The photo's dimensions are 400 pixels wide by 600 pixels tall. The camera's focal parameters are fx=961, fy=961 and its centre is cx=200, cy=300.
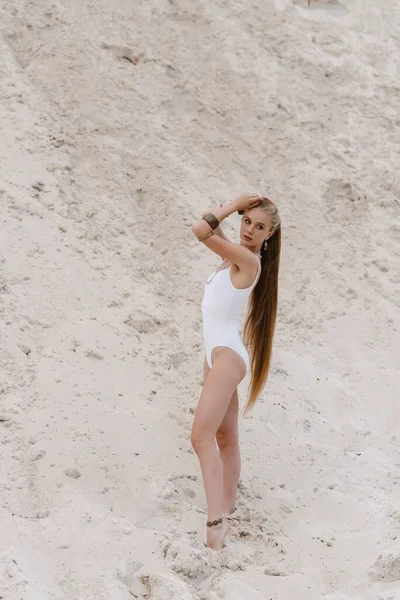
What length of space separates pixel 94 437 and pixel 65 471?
292mm

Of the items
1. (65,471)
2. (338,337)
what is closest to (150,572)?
(65,471)

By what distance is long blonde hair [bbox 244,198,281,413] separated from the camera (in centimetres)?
461

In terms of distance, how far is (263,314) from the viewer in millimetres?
4715

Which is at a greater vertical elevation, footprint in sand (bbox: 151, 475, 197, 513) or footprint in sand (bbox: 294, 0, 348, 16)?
footprint in sand (bbox: 294, 0, 348, 16)

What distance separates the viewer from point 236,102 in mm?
7559

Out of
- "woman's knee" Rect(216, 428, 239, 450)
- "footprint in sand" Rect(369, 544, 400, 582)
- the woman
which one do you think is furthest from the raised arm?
"footprint in sand" Rect(369, 544, 400, 582)

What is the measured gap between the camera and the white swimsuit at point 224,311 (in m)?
4.42

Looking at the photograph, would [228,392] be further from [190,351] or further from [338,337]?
[338,337]

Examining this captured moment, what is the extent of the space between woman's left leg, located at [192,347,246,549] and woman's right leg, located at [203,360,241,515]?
25 centimetres

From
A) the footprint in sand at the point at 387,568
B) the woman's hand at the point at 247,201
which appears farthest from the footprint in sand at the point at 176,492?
the woman's hand at the point at 247,201

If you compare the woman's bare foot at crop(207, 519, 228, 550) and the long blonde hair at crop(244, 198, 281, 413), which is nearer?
the woman's bare foot at crop(207, 519, 228, 550)

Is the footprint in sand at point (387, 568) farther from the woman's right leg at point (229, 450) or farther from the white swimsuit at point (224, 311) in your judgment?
the white swimsuit at point (224, 311)

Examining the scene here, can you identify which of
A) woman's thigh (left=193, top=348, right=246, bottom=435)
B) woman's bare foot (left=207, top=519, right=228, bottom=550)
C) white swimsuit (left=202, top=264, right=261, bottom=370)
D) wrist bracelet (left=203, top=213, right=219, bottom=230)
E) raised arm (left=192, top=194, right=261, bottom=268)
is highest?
wrist bracelet (left=203, top=213, right=219, bottom=230)

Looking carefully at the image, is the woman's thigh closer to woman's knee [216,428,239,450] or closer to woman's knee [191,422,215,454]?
woman's knee [191,422,215,454]
